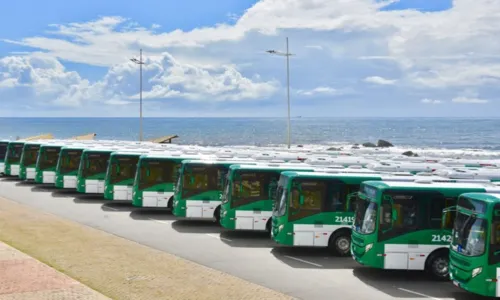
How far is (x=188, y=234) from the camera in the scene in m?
25.5

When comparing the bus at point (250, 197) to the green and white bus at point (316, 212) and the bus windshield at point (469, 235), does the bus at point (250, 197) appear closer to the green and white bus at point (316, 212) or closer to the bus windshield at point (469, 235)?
the green and white bus at point (316, 212)

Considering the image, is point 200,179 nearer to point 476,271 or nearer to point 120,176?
point 120,176

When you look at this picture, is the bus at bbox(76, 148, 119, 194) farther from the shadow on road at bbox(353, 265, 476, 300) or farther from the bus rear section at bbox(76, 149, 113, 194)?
the shadow on road at bbox(353, 265, 476, 300)

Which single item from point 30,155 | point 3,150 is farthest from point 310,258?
point 3,150

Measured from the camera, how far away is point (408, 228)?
Result: 61.0 feet

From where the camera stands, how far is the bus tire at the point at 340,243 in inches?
846

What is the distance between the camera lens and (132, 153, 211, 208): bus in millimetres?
30406

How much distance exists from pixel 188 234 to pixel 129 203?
10.1 metres

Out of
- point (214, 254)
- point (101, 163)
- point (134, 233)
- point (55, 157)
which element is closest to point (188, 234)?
point (134, 233)

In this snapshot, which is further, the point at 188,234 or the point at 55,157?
the point at 55,157

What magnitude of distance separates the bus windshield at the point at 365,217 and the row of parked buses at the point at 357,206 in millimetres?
29

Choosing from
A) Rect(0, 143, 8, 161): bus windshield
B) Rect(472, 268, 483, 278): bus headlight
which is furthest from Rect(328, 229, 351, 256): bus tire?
Rect(0, 143, 8, 161): bus windshield

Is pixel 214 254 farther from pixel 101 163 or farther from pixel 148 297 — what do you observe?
pixel 101 163

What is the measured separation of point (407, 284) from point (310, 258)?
4034 millimetres
